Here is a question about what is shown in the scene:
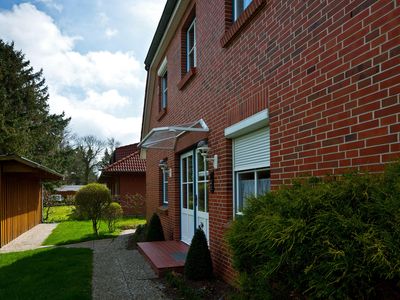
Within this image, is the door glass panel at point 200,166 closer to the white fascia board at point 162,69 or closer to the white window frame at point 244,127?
the white window frame at point 244,127

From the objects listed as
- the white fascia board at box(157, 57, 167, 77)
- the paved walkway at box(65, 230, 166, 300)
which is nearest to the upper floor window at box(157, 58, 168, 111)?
the white fascia board at box(157, 57, 167, 77)

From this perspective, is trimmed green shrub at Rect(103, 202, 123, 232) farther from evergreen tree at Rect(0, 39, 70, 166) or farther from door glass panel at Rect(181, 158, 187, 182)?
evergreen tree at Rect(0, 39, 70, 166)

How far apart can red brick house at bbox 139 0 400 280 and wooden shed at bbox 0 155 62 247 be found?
5.14 meters

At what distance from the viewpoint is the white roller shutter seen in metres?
5.27

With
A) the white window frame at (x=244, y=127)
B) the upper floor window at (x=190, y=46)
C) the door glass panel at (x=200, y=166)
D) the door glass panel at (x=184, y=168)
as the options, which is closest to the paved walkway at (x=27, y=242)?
the door glass panel at (x=184, y=168)

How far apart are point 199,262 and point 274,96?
10.3 feet

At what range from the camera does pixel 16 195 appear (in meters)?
14.8

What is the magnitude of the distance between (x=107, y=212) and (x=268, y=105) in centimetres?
1142

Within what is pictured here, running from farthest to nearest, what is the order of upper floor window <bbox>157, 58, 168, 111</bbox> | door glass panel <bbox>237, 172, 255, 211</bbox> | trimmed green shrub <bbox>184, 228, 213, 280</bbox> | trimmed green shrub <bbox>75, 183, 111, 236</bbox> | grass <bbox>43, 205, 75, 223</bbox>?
1. grass <bbox>43, 205, 75, 223</bbox>
2. trimmed green shrub <bbox>75, 183, 111, 236</bbox>
3. upper floor window <bbox>157, 58, 168, 111</bbox>
4. trimmed green shrub <bbox>184, 228, 213, 280</bbox>
5. door glass panel <bbox>237, 172, 255, 211</bbox>

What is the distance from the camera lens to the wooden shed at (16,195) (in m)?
12.3

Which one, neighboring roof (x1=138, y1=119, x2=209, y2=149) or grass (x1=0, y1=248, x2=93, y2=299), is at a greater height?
neighboring roof (x1=138, y1=119, x2=209, y2=149)

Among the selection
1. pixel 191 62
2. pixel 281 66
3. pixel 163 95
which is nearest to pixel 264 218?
pixel 281 66

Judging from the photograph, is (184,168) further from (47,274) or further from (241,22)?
(241,22)

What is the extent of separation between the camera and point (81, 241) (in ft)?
43.7
